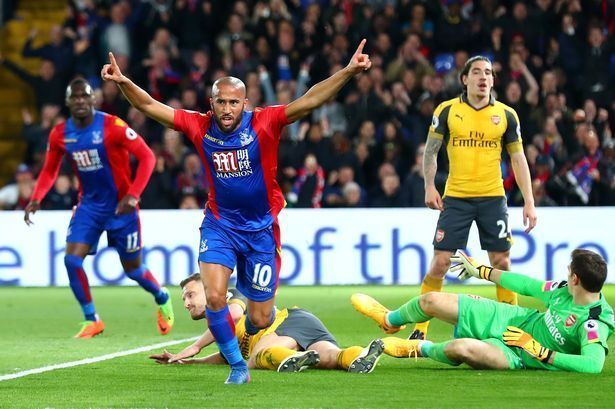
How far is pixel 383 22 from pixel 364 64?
13000 millimetres

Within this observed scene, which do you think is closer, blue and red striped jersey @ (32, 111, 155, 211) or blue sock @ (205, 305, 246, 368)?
blue sock @ (205, 305, 246, 368)

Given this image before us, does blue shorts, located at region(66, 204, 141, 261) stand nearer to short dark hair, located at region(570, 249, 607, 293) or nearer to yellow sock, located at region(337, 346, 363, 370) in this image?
yellow sock, located at region(337, 346, 363, 370)

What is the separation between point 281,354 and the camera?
343 inches

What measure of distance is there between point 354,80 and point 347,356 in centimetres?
1234

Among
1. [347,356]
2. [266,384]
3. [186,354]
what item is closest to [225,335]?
[266,384]

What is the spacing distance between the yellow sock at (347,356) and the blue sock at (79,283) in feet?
12.7

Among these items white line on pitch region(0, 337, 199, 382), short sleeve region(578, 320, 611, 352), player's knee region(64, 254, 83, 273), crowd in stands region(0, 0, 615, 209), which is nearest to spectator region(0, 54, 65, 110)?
crowd in stands region(0, 0, 615, 209)

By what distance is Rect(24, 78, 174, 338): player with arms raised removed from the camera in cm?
1202

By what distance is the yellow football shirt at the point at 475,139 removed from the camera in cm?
1096

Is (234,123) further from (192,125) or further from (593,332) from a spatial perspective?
(593,332)

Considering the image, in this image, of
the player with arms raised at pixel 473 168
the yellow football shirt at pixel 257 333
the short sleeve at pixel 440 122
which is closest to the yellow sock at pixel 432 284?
the player with arms raised at pixel 473 168

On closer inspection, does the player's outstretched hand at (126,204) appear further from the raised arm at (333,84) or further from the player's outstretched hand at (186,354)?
the raised arm at (333,84)

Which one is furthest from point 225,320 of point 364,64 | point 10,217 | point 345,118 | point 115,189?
point 345,118

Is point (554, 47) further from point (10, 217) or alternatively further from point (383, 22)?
point (10, 217)
